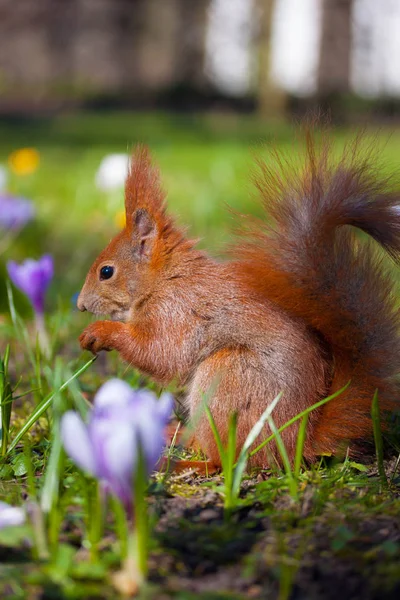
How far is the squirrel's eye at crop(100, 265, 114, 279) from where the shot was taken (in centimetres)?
209

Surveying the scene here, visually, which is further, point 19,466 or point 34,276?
point 34,276

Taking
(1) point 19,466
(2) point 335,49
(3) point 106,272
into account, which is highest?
(2) point 335,49

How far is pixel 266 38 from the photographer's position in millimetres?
10375

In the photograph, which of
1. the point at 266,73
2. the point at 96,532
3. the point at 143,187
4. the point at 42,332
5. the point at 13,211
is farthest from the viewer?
the point at 266,73

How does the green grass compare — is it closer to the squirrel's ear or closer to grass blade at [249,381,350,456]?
the squirrel's ear

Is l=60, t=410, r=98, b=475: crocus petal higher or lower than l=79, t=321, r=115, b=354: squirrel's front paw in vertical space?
higher

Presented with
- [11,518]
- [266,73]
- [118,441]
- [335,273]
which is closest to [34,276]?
[335,273]

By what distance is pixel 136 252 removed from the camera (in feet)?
6.86

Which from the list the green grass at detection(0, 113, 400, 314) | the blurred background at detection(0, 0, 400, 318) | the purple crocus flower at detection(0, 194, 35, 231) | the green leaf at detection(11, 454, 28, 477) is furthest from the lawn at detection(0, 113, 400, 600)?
the blurred background at detection(0, 0, 400, 318)

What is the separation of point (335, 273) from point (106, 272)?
0.66m

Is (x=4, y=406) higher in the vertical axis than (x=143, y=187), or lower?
lower

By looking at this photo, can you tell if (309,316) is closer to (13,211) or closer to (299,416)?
(299,416)

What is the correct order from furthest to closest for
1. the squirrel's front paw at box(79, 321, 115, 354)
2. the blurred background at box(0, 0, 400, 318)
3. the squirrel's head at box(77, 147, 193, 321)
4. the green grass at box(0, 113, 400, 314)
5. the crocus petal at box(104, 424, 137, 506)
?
the blurred background at box(0, 0, 400, 318)
the green grass at box(0, 113, 400, 314)
the squirrel's head at box(77, 147, 193, 321)
the squirrel's front paw at box(79, 321, 115, 354)
the crocus petal at box(104, 424, 137, 506)

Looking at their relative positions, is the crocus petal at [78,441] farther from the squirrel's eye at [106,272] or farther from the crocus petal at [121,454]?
the squirrel's eye at [106,272]
